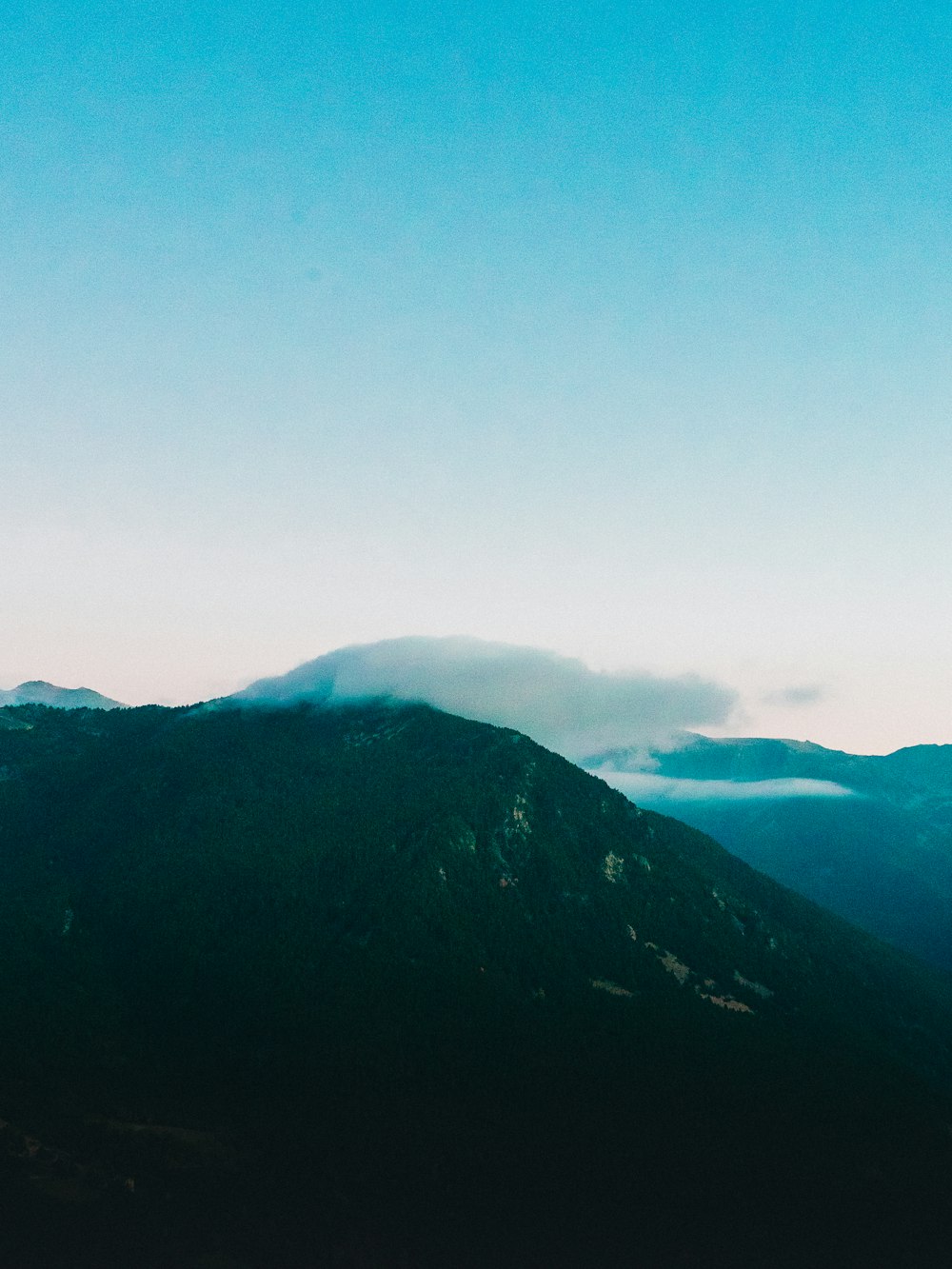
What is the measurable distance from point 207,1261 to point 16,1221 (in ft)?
155

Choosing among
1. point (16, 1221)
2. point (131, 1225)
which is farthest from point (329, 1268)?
point (16, 1221)

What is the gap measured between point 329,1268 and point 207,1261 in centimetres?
2996

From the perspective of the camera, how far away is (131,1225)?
199 m

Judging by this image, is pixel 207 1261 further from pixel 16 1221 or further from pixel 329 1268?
pixel 16 1221

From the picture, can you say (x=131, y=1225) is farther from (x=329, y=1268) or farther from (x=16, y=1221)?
(x=329, y=1268)

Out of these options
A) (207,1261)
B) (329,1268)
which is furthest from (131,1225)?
(329,1268)

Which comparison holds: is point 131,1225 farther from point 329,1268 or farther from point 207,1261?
point 329,1268

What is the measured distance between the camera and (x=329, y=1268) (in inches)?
7776

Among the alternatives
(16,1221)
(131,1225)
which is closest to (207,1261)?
(131,1225)

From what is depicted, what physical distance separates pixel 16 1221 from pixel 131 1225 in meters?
26.7

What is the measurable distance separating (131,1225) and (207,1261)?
23.2 metres

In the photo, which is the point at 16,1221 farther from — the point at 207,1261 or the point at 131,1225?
the point at 207,1261

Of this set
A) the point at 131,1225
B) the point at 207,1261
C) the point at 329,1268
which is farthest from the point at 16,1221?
the point at 329,1268
